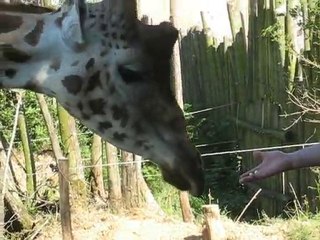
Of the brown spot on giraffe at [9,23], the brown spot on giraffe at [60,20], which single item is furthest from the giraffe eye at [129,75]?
the brown spot on giraffe at [9,23]

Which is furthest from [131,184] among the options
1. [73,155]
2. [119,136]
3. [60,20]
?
[60,20]

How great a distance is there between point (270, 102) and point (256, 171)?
5.03m

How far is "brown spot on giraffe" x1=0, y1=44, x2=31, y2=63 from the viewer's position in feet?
8.37

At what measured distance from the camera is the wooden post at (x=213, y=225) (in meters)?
5.61

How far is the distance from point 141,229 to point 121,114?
357 centimetres

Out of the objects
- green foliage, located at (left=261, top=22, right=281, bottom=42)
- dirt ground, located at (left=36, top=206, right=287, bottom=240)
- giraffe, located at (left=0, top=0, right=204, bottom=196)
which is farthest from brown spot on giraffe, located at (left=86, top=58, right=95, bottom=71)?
green foliage, located at (left=261, top=22, right=281, bottom=42)

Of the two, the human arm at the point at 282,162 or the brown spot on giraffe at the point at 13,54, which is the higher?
the brown spot on giraffe at the point at 13,54

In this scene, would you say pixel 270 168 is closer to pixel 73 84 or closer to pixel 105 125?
pixel 105 125

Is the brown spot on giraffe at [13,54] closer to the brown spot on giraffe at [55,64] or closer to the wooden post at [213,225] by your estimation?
the brown spot on giraffe at [55,64]

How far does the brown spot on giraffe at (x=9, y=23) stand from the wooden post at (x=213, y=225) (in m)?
3.31

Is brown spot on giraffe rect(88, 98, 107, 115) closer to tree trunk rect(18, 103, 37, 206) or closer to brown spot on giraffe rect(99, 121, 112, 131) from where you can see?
brown spot on giraffe rect(99, 121, 112, 131)

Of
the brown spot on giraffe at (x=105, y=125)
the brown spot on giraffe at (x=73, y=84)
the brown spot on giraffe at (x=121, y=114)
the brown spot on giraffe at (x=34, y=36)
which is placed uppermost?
the brown spot on giraffe at (x=34, y=36)

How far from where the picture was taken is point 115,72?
2.56m

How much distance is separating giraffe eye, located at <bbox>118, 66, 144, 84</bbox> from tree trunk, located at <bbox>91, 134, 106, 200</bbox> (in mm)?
4096
